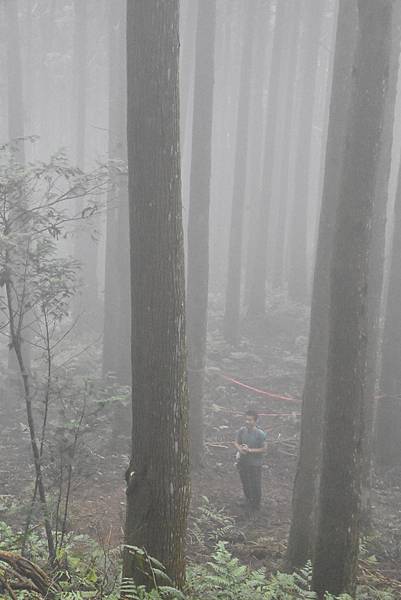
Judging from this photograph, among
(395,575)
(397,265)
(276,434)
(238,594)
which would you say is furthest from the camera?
(276,434)

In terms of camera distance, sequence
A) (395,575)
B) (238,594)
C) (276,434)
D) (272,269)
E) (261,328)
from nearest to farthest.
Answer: (238,594)
(395,575)
(276,434)
(261,328)
(272,269)

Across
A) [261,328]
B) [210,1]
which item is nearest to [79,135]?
[261,328]

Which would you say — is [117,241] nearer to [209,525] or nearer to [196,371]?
[196,371]

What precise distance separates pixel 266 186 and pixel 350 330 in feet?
60.6

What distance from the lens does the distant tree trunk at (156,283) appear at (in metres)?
5.04

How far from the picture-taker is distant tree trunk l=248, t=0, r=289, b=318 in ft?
73.0

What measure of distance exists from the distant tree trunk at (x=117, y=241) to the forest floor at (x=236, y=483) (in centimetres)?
179

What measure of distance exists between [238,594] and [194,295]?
7.90m

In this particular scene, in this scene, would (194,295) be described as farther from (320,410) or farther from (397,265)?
(320,410)

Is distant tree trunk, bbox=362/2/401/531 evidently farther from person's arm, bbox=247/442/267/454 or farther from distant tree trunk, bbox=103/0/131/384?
distant tree trunk, bbox=103/0/131/384

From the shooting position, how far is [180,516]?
5.18m

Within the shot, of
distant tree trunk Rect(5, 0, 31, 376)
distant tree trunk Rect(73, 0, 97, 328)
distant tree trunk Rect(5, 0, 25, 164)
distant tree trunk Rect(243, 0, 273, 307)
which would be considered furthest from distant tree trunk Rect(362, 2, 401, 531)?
distant tree trunk Rect(243, 0, 273, 307)

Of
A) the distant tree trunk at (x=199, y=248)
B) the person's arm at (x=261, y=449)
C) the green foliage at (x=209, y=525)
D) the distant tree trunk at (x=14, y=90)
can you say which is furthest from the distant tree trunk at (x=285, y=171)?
the green foliage at (x=209, y=525)

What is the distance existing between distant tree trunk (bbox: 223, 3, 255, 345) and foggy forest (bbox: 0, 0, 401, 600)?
0.22 ft
